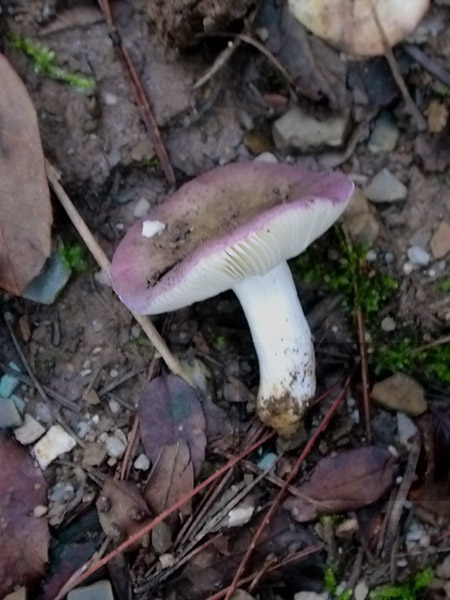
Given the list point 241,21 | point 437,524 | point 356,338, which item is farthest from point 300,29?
point 437,524

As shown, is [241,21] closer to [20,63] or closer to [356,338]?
[20,63]

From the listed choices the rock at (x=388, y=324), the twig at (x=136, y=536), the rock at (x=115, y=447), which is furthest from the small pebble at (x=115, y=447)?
the rock at (x=388, y=324)

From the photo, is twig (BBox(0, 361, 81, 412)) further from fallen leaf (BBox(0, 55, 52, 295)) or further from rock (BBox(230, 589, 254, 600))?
rock (BBox(230, 589, 254, 600))

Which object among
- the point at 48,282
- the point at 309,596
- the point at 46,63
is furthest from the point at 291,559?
the point at 46,63

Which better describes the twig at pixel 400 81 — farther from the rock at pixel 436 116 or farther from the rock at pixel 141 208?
the rock at pixel 141 208

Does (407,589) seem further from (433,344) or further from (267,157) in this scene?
(267,157)
